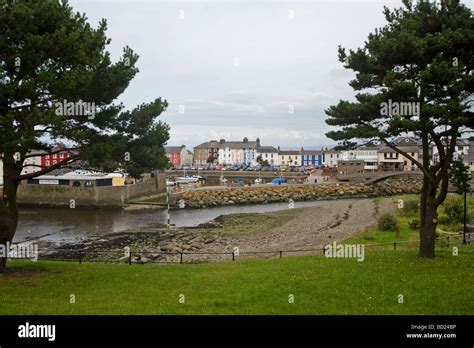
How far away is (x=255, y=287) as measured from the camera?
42.4ft

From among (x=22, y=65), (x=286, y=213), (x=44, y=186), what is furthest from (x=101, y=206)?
(x=22, y=65)

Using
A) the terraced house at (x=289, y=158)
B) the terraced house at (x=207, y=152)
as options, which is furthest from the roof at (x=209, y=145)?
the terraced house at (x=289, y=158)

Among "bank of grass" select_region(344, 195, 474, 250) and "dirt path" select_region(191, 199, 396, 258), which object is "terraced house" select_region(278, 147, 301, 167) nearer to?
"dirt path" select_region(191, 199, 396, 258)

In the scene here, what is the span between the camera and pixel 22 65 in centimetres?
1431

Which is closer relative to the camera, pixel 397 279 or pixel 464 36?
pixel 397 279

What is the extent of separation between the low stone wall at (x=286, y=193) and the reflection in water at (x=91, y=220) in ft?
12.9

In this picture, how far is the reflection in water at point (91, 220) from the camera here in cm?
4027

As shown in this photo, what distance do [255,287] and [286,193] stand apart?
61201 millimetres

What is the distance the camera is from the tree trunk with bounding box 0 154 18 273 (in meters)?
15.5

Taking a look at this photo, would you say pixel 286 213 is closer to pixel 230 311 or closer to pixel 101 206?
pixel 101 206

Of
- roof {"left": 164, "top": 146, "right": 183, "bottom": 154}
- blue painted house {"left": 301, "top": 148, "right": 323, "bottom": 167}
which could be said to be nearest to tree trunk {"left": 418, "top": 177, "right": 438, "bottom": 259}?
blue painted house {"left": 301, "top": 148, "right": 323, "bottom": 167}
